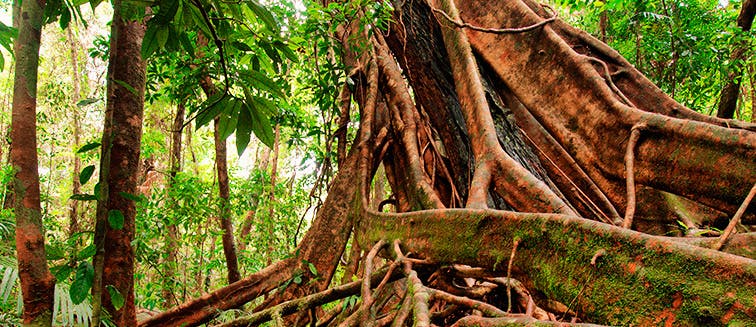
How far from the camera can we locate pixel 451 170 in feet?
8.71

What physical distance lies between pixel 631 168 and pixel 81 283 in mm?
1672

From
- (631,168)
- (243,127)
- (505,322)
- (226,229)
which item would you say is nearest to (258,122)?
(243,127)

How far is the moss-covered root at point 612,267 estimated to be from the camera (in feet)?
2.57

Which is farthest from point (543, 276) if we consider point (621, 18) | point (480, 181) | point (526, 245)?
point (621, 18)

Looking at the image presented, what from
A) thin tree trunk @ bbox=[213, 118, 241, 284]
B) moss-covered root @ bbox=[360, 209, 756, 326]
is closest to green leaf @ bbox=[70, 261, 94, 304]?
moss-covered root @ bbox=[360, 209, 756, 326]

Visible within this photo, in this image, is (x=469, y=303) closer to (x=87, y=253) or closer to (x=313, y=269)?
(x=87, y=253)

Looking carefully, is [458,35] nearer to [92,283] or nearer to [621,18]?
[621,18]

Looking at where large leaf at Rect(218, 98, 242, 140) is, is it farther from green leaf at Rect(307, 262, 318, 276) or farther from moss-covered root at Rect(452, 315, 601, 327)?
green leaf at Rect(307, 262, 318, 276)

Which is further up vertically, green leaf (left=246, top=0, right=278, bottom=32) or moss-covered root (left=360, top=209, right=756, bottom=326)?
green leaf (left=246, top=0, right=278, bottom=32)

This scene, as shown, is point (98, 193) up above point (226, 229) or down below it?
above

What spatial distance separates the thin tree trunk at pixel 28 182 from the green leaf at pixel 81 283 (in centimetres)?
3

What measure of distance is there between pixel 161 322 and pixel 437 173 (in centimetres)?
168

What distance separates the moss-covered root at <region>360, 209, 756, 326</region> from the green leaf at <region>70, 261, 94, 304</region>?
918 millimetres

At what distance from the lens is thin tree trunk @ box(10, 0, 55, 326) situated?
706mm
